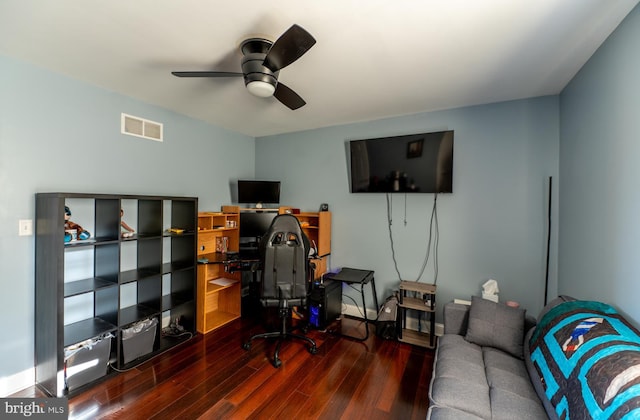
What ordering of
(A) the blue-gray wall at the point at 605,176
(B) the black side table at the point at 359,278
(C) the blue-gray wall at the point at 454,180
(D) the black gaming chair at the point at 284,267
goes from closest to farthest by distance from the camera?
(A) the blue-gray wall at the point at 605,176 < (C) the blue-gray wall at the point at 454,180 < (D) the black gaming chair at the point at 284,267 < (B) the black side table at the point at 359,278

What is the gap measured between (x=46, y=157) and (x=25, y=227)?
1.90ft

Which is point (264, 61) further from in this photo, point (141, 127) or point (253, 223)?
point (253, 223)

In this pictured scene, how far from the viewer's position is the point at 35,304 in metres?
2.12

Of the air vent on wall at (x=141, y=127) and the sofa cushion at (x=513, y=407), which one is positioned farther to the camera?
the air vent on wall at (x=141, y=127)

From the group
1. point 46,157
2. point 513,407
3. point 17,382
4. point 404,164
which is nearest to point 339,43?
point 404,164

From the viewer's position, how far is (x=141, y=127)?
2783 millimetres

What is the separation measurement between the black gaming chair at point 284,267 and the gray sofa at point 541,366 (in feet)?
4.27

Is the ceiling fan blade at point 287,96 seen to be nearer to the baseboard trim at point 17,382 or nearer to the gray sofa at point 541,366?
the gray sofa at point 541,366

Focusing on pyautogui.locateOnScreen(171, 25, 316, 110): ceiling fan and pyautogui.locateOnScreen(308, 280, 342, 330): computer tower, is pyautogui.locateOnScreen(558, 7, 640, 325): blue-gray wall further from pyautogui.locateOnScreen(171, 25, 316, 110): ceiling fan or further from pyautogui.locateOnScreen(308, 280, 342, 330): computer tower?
pyautogui.locateOnScreen(308, 280, 342, 330): computer tower

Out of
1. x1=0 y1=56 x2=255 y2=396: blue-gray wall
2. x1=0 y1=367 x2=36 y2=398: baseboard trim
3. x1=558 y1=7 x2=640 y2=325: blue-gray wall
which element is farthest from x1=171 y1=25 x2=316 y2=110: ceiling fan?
x1=0 y1=367 x2=36 y2=398: baseboard trim

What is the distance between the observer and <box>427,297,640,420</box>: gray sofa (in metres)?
1.07

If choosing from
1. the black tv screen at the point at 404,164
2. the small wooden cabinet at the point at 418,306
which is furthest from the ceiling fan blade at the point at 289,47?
the small wooden cabinet at the point at 418,306

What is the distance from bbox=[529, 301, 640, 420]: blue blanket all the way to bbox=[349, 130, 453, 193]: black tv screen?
1522mm

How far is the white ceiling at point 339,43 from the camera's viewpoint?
1.45 meters
